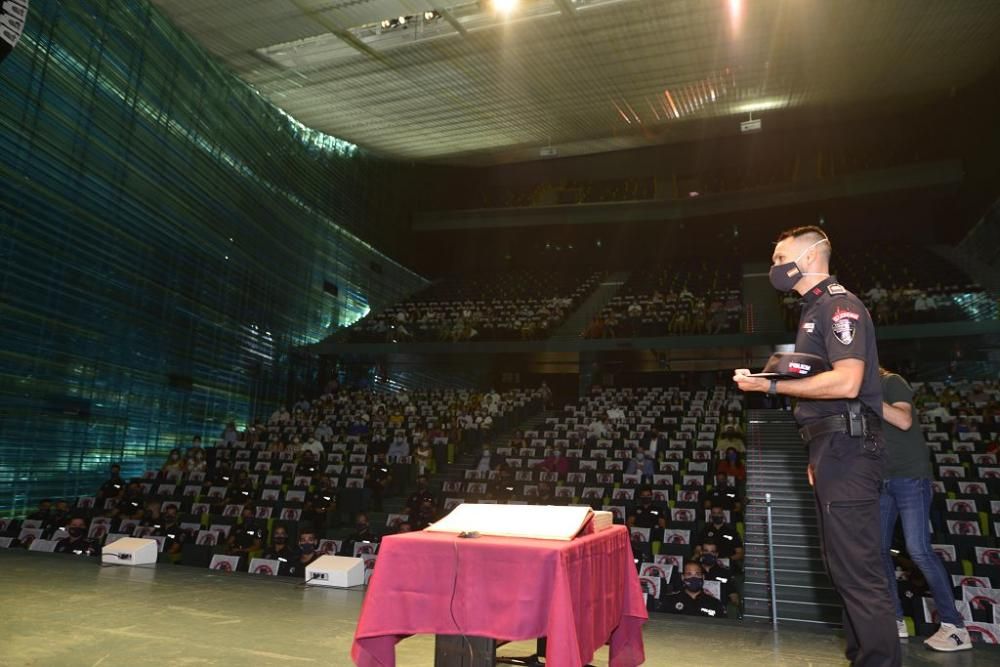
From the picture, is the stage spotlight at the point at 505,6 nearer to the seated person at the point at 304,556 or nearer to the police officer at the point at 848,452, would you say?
the seated person at the point at 304,556

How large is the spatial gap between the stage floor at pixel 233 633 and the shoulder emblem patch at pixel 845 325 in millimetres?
1727

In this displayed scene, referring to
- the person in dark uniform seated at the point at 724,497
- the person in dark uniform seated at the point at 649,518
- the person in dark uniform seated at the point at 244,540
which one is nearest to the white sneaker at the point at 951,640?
the person in dark uniform seated at the point at 649,518

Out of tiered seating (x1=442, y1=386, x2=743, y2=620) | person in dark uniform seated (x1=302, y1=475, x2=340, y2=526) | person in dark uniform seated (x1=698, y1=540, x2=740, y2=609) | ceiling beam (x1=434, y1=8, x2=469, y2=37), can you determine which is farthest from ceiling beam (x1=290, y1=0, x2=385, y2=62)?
person in dark uniform seated (x1=698, y1=540, x2=740, y2=609)

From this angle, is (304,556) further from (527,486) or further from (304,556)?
(527,486)

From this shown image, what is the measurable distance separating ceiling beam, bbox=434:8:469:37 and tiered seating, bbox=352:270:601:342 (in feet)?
25.4

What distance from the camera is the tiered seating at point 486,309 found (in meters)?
18.9

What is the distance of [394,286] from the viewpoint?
2475 centimetres

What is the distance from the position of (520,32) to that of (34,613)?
13395 millimetres

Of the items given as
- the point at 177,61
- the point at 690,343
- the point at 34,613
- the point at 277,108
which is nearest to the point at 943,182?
the point at 690,343

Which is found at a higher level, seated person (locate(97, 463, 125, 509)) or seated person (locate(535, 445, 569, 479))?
seated person (locate(535, 445, 569, 479))

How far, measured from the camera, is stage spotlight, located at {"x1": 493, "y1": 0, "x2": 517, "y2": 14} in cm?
1322

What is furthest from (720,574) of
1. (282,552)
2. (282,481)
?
(282,481)

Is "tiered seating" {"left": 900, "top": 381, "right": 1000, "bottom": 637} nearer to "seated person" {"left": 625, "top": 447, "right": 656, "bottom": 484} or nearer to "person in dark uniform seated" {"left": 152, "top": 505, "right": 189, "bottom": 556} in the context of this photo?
"seated person" {"left": 625, "top": 447, "right": 656, "bottom": 484}

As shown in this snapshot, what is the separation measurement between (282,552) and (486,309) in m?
16.1
